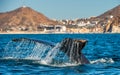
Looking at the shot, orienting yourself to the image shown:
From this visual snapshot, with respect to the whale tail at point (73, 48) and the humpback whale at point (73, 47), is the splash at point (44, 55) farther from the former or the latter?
the whale tail at point (73, 48)

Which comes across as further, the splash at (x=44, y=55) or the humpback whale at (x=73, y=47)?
the splash at (x=44, y=55)

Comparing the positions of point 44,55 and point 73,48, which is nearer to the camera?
point 73,48

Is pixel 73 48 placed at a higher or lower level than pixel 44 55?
higher

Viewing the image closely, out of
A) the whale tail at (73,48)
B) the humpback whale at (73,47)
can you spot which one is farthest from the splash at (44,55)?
the whale tail at (73,48)

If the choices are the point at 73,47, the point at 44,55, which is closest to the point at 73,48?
the point at 73,47

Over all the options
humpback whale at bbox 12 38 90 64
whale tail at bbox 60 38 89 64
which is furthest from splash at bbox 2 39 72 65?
whale tail at bbox 60 38 89 64

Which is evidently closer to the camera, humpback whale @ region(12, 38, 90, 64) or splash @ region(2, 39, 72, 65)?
humpback whale @ region(12, 38, 90, 64)

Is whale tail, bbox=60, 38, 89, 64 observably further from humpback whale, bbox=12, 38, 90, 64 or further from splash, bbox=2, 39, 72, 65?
splash, bbox=2, 39, 72, 65

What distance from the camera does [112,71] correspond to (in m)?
19.9

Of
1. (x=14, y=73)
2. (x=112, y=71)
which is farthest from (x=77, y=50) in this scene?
(x=14, y=73)

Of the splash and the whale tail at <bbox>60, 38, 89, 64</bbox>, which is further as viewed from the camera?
the splash

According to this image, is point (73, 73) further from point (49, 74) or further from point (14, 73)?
point (14, 73)

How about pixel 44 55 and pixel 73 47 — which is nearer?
pixel 73 47

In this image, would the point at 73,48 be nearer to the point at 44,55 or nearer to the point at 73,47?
the point at 73,47
